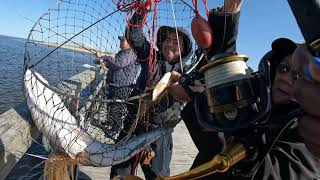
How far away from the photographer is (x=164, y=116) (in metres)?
3.47

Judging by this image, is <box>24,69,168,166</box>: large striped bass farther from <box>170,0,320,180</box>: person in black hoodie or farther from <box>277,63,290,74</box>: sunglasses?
<box>277,63,290,74</box>: sunglasses

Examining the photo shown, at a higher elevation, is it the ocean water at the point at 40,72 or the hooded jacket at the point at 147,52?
the hooded jacket at the point at 147,52

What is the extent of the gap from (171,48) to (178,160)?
105 inches

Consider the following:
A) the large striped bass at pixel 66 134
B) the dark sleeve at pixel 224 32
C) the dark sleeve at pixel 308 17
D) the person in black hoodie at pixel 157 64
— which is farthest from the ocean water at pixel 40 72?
the dark sleeve at pixel 308 17

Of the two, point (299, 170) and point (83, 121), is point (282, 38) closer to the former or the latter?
point (299, 170)

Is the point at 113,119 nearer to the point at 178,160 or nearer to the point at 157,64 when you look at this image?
the point at 157,64

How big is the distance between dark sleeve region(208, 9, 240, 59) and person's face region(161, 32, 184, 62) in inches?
87.9

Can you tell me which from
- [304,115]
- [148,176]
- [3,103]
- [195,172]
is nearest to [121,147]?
[148,176]

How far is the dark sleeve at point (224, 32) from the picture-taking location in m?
1.88

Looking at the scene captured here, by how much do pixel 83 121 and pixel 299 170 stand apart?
7.34 ft

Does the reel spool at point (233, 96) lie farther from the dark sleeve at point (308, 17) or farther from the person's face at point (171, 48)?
the person's face at point (171, 48)

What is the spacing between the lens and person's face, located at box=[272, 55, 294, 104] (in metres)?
2.00

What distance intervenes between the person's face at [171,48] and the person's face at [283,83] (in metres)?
2.19

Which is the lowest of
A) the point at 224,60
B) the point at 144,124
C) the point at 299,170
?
the point at 144,124
